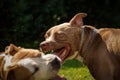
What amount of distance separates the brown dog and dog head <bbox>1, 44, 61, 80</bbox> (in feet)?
3.33

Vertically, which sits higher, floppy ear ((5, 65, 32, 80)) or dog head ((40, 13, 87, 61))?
floppy ear ((5, 65, 32, 80))

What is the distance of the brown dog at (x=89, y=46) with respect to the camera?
23.2 ft

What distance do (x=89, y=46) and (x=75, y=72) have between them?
2.35 meters

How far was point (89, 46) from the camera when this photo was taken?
7.26 metres

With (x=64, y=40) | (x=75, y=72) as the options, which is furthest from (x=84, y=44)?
(x=75, y=72)

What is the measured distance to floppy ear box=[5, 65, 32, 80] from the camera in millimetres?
5676

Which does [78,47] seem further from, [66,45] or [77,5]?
[77,5]

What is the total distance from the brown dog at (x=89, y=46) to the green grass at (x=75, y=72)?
5.35ft

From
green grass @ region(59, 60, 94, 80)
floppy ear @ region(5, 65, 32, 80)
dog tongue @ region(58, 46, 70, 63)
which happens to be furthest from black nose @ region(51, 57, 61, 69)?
green grass @ region(59, 60, 94, 80)

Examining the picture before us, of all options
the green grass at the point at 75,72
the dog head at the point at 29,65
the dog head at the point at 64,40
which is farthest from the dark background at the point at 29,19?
the dog head at the point at 29,65

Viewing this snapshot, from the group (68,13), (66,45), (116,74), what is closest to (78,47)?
(66,45)

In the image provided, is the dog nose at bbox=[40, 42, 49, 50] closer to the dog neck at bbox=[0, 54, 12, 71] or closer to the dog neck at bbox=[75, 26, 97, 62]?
the dog neck at bbox=[75, 26, 97, 62]

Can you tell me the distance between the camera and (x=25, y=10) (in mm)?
13328

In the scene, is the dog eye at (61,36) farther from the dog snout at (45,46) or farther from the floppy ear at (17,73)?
the floppy ear at (17,73)
